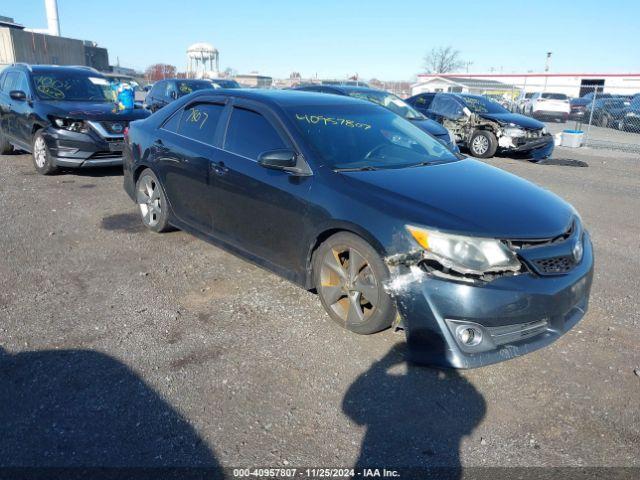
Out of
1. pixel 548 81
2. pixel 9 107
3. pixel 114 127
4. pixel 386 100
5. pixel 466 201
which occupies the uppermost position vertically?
pixel 548 81

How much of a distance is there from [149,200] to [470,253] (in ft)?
12.5

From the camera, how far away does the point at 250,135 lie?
416cm

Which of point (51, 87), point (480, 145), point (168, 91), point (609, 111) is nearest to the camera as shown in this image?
point (51, 87)

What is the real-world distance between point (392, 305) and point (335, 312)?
55 centimetres

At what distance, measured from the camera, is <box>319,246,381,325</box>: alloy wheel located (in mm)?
3262

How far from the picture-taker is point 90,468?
230 cm

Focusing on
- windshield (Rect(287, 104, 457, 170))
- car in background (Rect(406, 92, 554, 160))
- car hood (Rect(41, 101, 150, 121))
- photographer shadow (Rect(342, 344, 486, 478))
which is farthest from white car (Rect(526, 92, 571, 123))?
photographer shadow (Rect(342, 344, 486, 478))

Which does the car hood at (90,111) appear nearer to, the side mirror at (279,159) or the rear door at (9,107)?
the rear door at (9,107)

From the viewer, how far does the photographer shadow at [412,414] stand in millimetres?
2408

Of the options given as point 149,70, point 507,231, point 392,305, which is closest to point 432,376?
point 392,305

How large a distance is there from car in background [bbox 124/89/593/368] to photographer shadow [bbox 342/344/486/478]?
196 millimetres

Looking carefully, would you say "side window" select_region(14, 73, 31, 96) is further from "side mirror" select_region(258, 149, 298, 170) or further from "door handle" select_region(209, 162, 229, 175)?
"side mirror" select_region(258, 149, 298, 170)

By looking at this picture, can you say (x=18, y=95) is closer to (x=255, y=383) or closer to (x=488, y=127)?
(x=255, y=383)

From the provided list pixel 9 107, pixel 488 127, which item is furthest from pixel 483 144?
pixel 9 107
